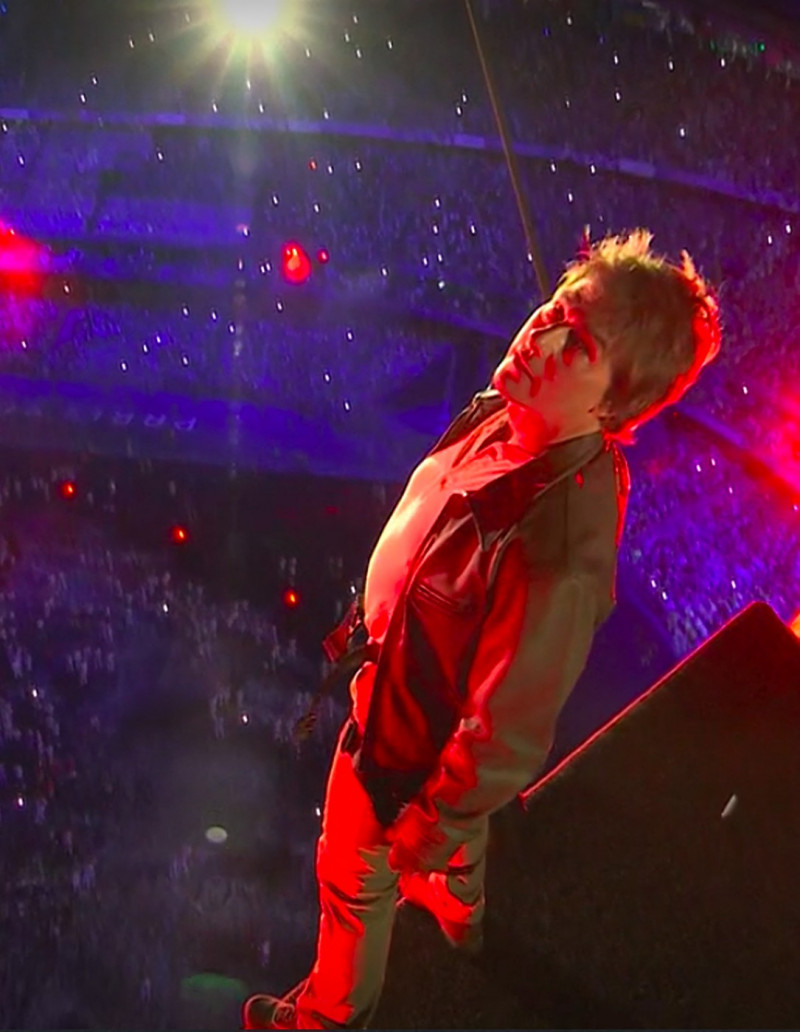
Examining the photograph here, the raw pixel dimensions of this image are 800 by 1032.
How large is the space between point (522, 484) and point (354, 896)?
1.17 meters

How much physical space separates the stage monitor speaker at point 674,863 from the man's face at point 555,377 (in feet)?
4.31

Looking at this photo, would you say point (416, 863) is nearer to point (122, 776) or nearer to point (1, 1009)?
point (1, 1009)

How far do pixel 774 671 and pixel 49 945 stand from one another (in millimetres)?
2641

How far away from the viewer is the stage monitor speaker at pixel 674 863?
274 centimetres

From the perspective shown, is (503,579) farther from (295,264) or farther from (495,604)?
(295,264)

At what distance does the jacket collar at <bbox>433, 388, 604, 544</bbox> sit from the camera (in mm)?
2281

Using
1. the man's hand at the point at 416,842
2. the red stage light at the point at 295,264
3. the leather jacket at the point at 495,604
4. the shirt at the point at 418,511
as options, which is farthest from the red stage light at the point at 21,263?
the man's hand at the point at 416,842

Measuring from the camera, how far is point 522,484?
2.29m

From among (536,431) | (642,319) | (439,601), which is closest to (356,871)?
(439,601)

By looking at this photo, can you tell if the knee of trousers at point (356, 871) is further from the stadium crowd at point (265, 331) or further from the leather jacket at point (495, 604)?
the stadium crowd at point (265, 331)

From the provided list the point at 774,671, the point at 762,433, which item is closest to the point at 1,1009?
the point at 774,671

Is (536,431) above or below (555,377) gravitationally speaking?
below

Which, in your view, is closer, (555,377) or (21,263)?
(555,377)

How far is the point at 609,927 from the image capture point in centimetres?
286
